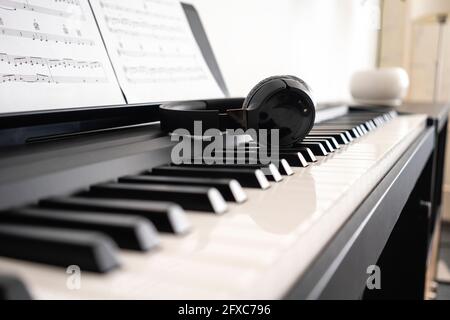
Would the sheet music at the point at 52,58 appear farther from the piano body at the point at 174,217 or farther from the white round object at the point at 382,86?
the white round object at the point at 382,86

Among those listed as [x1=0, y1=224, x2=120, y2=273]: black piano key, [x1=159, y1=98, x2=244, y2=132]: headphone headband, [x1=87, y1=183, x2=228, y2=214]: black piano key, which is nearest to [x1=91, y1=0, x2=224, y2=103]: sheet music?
[x1=159, y1=98, x2=244, y2=132]: headphone headband

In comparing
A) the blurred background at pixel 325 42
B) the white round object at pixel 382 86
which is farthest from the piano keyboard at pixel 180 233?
the white round object at pixel 382 86

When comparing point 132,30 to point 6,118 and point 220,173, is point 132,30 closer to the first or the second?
point 6,118

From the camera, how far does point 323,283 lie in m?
0.35

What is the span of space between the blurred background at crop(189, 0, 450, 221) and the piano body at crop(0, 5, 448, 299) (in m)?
0.87

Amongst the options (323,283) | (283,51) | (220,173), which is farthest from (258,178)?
(283,51)

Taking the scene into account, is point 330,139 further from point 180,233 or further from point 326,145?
point 180,233

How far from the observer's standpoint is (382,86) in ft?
6.97

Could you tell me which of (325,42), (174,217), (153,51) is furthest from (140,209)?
(325,42)

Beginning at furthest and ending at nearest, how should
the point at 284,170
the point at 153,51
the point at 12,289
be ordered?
the point at 153,51, the point at 284,170, the point at 12,289

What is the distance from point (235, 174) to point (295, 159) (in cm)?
16

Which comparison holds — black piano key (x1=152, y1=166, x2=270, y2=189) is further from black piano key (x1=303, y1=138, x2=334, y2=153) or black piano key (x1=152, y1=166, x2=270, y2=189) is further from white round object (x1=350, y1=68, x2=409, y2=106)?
white round object (x1=350, y1=68, x2=409, y2=106)

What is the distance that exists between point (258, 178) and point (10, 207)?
232 mm
